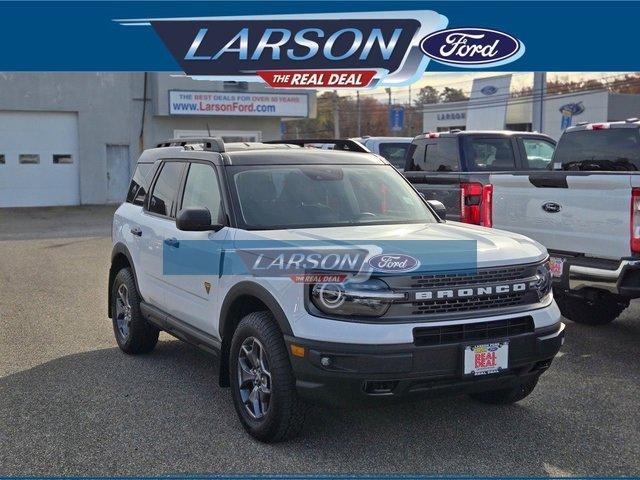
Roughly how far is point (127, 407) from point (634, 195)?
408 centimetres

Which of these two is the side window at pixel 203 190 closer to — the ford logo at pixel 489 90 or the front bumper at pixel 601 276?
the front bumper at pixel 601 276

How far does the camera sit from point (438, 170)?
11.0 m

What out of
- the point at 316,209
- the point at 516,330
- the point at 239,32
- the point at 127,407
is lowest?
the point at 127,407

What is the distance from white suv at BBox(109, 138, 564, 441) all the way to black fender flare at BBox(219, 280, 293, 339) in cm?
1

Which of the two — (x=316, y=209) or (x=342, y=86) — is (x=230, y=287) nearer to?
(x=316, y=209)

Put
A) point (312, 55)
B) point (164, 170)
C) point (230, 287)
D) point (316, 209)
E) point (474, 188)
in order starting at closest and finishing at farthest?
1. point (230, 287)
2. point (316, 209)
3. point (164, 170)
4. point (474, 188)
5. point (312, 55)

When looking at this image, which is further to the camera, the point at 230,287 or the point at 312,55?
the point at 312,55

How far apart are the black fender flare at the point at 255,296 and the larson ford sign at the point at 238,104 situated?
22.8 metres

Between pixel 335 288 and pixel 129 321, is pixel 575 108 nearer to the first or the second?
pixel 129 321

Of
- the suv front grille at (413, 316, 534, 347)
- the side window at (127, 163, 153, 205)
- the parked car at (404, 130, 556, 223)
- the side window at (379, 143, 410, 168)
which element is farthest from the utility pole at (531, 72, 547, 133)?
the suv front grille at (413, 316, 534, 347)

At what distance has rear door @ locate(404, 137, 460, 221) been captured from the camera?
8.61 meters

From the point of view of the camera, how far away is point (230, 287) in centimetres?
477

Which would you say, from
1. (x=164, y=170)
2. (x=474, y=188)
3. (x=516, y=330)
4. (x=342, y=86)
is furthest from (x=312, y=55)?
(x=516, y=330)

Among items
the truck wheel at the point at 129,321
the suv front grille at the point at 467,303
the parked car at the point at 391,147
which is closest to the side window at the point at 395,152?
the parked car at the point at 391,147
